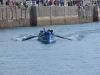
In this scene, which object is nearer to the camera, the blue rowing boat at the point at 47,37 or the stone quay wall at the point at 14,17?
the blue rowing boat at the point at 47,37

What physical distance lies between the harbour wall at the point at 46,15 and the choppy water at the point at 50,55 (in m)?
5.66

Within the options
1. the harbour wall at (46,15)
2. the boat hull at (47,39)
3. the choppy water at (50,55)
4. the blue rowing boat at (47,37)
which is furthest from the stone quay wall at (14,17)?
the boat hull at (47,39)

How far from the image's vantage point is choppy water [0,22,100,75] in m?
45.0

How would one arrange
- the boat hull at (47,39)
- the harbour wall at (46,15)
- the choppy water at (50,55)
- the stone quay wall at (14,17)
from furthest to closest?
the harbour wall at (46,15) → the stone quay wall at (14,17) → the boat hull at (47,39) → the choppy water at (50,55)

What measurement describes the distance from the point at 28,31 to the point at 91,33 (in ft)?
24.4

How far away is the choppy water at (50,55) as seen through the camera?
45.0m

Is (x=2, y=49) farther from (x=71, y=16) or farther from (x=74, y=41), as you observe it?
(x=71, y=16)

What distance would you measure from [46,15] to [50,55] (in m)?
34.4

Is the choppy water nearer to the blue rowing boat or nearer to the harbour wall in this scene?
the blue rowing boat

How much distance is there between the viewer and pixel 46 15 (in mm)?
86875

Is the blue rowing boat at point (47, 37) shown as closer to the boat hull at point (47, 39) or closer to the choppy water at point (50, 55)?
the boat hull at point (47, 39)

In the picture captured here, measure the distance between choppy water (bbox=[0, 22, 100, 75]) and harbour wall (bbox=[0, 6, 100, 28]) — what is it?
566 centimetres

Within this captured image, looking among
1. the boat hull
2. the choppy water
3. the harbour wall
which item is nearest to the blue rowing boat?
the boat hull

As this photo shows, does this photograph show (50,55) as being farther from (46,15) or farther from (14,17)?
(46,15)
